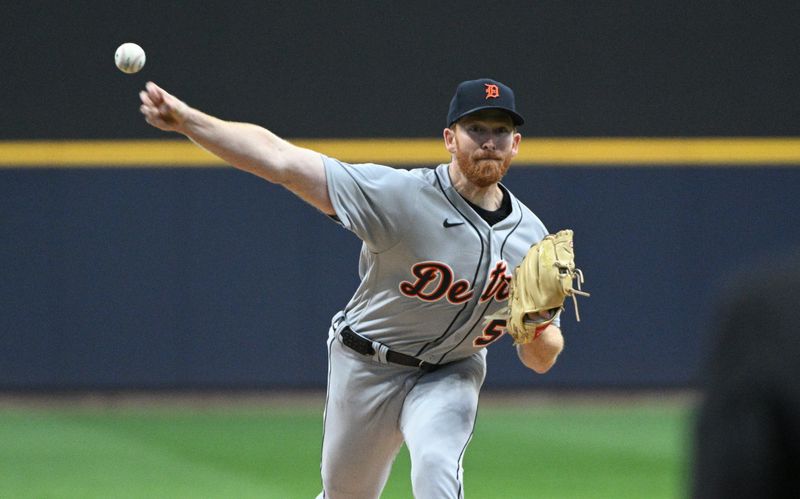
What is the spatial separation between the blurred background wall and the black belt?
17.1 feet

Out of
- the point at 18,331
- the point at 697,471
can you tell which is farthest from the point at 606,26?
the point at 697,471

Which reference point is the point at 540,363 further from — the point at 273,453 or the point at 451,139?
the point at 273,453

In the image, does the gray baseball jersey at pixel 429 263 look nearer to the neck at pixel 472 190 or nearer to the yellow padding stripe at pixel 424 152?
the neck at pixel 472 190

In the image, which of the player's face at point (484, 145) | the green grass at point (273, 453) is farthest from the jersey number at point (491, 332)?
the green grass at point (273, 453)

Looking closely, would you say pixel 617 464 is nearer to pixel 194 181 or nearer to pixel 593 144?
pixel 593 144

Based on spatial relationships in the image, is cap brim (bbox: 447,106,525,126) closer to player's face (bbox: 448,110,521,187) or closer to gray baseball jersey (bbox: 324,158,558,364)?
player's face (bbox: 448,110,521,187)

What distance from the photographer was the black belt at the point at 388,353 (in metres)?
4.37

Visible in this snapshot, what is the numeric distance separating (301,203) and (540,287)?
5961mm

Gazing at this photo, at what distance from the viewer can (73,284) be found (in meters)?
9.62

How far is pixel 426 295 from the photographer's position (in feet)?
14.0

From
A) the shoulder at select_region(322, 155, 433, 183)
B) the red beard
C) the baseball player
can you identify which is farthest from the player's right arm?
the red beard

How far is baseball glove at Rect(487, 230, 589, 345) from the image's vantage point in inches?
156

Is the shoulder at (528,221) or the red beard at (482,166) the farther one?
the shoulder at (528,221)

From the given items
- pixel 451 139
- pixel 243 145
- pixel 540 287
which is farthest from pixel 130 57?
pixel 540 287
